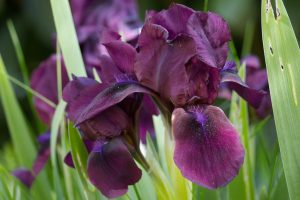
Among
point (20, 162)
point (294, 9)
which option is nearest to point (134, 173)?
point (20, 162)

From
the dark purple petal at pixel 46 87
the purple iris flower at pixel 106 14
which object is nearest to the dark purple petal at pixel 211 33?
the dark purple petal at pixel 46 87

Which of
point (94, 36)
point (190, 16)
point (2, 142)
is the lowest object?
point (2, 142)

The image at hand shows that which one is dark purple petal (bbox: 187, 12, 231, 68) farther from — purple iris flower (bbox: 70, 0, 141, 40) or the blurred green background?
the blurred green background

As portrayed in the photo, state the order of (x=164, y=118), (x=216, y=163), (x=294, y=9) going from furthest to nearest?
1. (x=294, y=9)
2. (x=164, y=118)
3. (x=216, y=163)

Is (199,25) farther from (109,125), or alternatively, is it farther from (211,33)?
(109,125)

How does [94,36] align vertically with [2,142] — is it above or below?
above

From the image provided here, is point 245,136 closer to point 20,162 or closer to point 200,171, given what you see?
point 200,171

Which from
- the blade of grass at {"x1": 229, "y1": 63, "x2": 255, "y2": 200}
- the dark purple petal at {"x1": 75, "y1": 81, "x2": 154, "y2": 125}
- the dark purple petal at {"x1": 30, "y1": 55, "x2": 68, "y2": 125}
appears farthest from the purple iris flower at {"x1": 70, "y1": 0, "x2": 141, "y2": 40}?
the dark purple petal at {"x1": 75, "y1": 81, "x2": 154, "y2": 125}

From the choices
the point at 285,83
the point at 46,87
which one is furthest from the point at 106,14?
the point at 285,83

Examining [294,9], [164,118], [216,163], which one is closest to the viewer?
[216,163]
